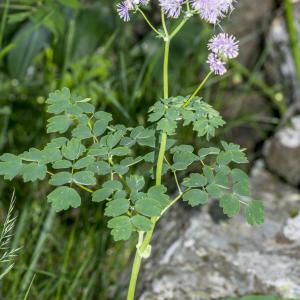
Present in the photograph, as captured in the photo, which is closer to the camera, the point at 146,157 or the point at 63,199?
the point at 63,199

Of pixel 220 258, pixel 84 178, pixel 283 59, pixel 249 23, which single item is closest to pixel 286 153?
pixel 283 59

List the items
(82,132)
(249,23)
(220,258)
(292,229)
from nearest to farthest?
(82,132) < (220,258) < (292,229) < (249,23)

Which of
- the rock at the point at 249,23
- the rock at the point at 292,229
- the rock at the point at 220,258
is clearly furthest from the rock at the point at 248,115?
the rock at the point at 292,229

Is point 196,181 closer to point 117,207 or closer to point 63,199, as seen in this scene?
point 117,207

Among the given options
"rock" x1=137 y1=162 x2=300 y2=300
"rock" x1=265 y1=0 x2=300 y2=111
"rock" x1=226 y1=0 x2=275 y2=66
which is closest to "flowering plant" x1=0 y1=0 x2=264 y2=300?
"rock" x1=137 y1=162 x2=300 y2=300

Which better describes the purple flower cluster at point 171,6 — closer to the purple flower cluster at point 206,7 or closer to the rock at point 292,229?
the purple flower cluster at point 206,7
